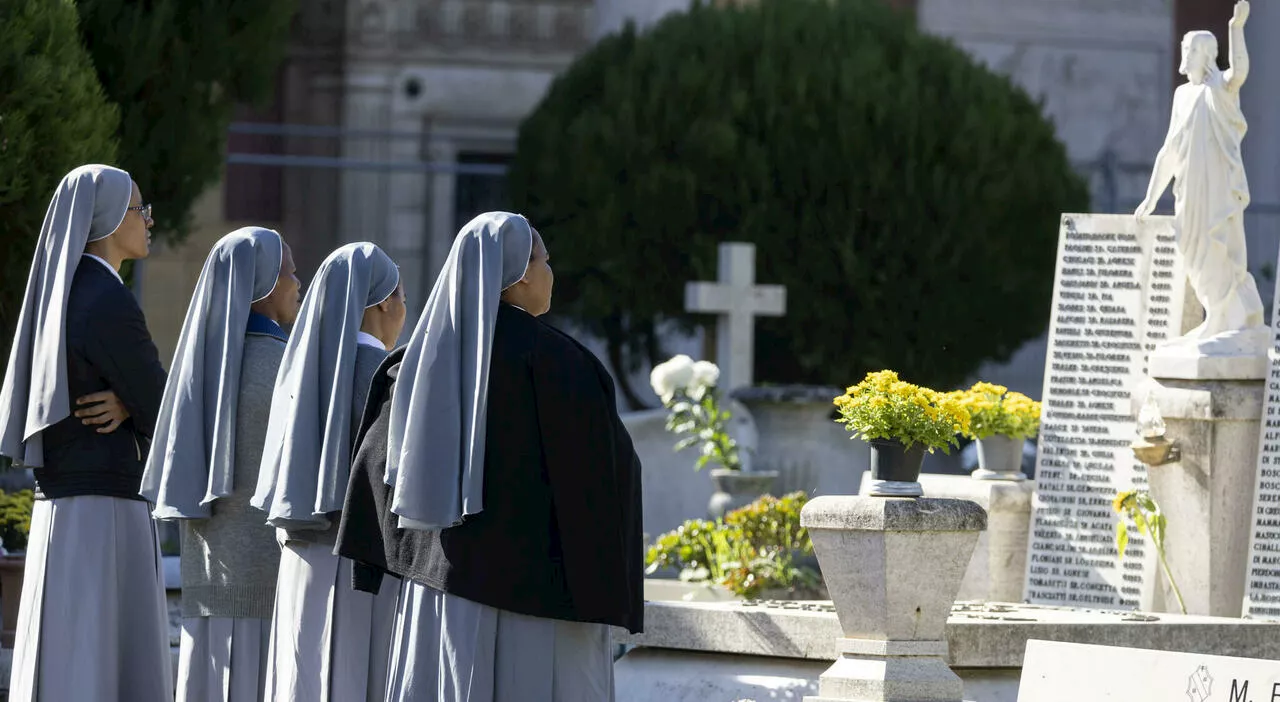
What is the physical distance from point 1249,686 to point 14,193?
643 cm

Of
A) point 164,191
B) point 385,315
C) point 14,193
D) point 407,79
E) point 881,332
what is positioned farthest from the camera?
point 407,79

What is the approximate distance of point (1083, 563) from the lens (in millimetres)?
8633

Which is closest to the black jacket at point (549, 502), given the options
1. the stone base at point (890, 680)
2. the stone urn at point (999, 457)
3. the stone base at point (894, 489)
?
the stone base at point (890, 680)

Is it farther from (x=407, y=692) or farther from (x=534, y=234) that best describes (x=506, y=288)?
(x=407, y=692)

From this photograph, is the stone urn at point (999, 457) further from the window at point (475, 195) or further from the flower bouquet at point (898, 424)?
the window at point (475, 195)

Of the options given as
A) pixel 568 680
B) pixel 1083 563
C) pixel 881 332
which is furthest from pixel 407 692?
pixel 881 332

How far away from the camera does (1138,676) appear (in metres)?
5.21

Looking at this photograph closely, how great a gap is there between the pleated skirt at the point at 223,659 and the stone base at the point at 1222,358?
4.07 m

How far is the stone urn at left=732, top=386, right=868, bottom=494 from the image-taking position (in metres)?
12.3

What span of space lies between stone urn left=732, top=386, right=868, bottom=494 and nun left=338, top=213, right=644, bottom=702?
25.0ft

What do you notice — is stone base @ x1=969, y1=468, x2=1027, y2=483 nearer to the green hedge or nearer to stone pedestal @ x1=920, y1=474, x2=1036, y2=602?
stone pedestal @ x1=920, y1=474, x2=1036, y2=602

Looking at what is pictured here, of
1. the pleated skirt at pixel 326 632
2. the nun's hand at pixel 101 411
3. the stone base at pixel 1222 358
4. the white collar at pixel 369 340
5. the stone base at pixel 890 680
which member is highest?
the stone base at pixel 1222 358

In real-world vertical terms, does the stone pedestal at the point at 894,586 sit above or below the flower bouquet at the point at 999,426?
below

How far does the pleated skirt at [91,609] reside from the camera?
5.73 meters
